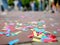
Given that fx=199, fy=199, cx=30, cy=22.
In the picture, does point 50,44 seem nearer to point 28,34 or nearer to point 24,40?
point 24,40

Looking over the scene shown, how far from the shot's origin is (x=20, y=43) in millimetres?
2648

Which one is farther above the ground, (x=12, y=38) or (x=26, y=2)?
(x=12, y=38)

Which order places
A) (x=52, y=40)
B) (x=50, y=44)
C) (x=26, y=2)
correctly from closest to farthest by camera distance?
(x=50, y=44), (x=52, y=40), (x=26, y=2)

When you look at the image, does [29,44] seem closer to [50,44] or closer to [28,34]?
[50,44]

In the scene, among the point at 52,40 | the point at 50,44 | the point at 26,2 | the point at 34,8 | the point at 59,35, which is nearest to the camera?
the point at 50,44

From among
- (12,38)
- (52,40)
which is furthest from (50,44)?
(12,38)

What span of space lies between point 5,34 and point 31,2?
522 inches

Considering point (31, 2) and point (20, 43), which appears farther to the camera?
point (31, 2)

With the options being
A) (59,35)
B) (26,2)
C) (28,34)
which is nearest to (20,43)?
(28,34)

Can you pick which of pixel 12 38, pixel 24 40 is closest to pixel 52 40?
pixel 24 40

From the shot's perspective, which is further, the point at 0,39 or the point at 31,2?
the point at 31,2

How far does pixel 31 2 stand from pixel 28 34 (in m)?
13.2

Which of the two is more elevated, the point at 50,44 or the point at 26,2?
the point at 50,44

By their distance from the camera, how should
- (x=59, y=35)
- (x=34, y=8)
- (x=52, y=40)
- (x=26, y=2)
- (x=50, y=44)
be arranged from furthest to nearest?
(x=26, y=2) < (x=34, y=8) < (x=59, y=35) < (x=52, y=40) < (x=50, y=44)
